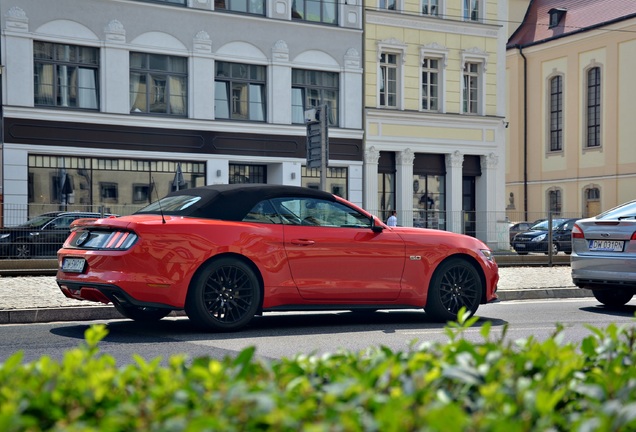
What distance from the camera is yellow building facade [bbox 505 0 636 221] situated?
50.0m

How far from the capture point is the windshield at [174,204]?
984 cm

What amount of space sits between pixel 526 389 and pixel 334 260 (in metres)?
7.55

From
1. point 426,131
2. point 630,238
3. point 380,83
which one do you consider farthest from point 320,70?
point 630,238

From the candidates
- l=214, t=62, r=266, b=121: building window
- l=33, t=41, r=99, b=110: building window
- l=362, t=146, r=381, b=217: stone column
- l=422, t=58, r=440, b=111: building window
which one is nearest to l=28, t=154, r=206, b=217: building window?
l=33, t=41, r=99, b=110: building window

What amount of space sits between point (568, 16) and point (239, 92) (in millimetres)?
29630

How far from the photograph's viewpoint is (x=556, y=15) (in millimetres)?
56156

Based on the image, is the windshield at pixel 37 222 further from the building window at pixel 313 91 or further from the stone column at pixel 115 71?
the building window at pixel 313 91

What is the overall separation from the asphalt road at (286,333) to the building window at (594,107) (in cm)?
4121

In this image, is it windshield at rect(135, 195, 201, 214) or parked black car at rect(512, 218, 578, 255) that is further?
parked black car at rect(512, 218, 578, 255)

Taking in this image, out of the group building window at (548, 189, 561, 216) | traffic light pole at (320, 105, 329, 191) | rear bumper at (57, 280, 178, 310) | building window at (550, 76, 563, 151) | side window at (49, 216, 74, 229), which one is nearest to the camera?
rear bumper at (57, 280, 178, 310)

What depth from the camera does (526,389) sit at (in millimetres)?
2564

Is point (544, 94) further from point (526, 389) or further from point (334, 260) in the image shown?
point (526, 389)

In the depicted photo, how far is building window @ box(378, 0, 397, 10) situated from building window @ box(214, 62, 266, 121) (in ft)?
17.7

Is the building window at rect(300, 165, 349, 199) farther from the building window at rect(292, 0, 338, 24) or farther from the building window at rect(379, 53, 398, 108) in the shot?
the building window at rect(292, 0, 338, 24)
